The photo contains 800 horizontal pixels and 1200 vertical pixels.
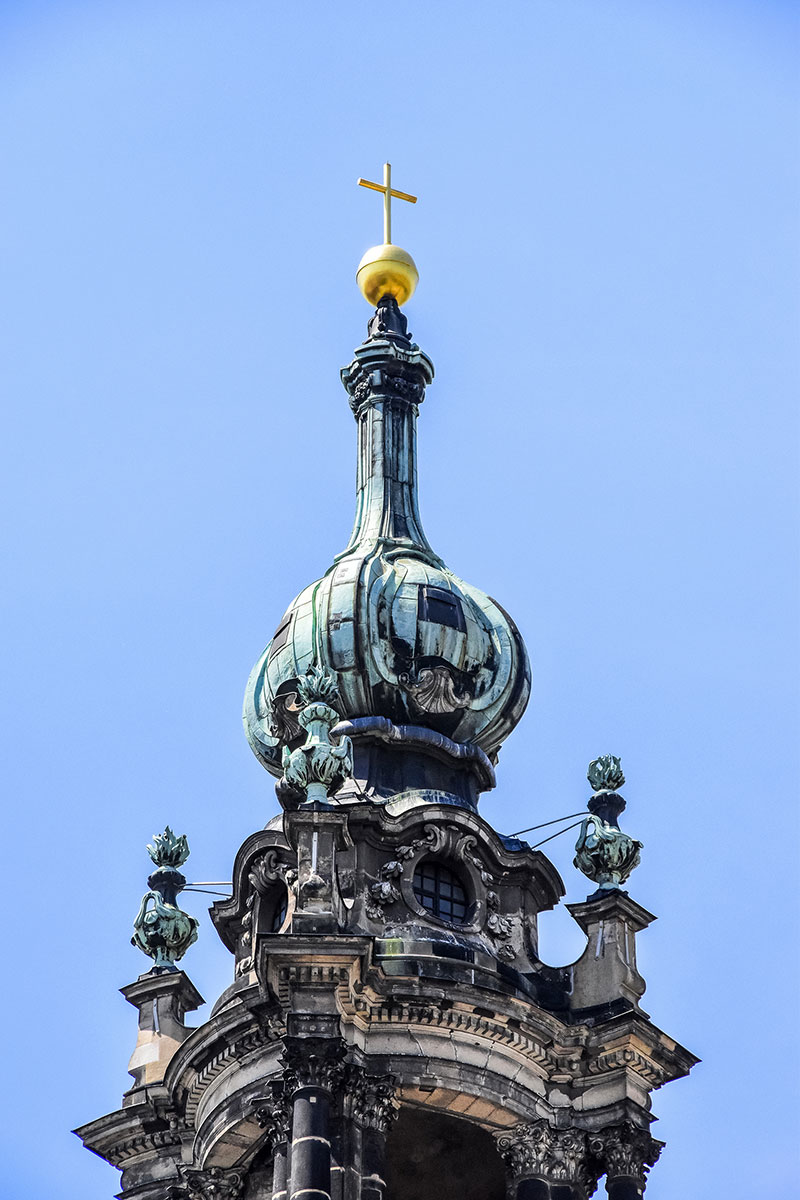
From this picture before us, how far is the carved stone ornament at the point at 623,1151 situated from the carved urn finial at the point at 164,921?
834cm

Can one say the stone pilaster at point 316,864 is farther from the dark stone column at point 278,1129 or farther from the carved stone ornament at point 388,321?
the carved stone ornament at point 388,321

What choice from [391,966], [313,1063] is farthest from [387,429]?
[313,1063]

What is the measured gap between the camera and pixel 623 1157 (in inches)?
2189

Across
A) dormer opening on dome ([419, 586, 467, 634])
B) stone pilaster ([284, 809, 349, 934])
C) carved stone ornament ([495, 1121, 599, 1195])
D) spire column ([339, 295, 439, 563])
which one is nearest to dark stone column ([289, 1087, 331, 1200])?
stone pilaster ([284, 809, 349, 934])

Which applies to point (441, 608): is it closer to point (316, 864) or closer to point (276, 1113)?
point (316, 864)

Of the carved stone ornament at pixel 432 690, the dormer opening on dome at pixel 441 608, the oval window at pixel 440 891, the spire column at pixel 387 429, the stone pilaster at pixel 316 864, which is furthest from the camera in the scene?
the spire column at pixel 387 429

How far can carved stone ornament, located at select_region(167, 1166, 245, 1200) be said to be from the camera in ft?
186

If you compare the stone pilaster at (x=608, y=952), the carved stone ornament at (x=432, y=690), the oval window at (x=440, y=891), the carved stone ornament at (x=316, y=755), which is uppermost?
the carved stone ornament at (x=432, y=690)

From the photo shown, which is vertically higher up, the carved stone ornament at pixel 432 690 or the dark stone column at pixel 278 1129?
the carved stone ornament at pixel 432 690

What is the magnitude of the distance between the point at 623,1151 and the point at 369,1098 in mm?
3900

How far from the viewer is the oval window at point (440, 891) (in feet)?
192

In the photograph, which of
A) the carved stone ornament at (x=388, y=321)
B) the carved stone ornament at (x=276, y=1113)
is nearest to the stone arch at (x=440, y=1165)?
the carved stone ornament at (x=276, y=1113)

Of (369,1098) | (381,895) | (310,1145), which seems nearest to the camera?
(310,1145)

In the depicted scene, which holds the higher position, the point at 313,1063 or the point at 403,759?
the point at 403,759
